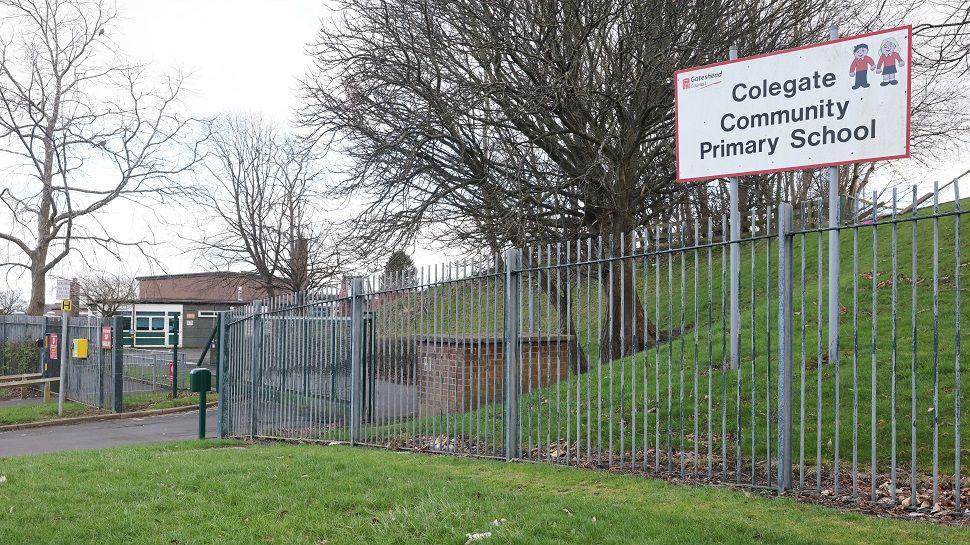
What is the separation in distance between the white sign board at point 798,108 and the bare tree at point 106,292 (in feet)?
122

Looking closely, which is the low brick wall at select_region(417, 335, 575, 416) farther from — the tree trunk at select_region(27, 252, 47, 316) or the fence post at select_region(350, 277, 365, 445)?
the tree trunk at select_region(27, 252, 47, 316)

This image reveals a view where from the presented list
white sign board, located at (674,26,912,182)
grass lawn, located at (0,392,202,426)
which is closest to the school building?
grass lawn, located at (0,392,202,426)

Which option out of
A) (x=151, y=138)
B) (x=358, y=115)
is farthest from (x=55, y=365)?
(x=358, y=115)

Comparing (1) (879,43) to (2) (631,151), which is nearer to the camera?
(1) (879,43)

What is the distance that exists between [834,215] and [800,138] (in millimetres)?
1151

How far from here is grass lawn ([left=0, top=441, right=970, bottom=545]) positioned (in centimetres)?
500

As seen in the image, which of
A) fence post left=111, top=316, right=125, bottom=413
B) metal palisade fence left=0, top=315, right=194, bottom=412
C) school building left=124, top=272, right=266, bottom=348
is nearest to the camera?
fence post left=111, top=316, right=125, bottom=413

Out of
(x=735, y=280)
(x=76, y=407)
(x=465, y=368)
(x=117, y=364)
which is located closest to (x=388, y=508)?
(x=465, y=368)

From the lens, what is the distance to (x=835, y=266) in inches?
291

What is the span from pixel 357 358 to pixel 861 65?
20.3 feet

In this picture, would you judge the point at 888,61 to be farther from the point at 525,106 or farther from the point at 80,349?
the point at 80,349

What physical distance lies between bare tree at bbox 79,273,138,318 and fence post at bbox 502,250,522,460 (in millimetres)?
A: 35799

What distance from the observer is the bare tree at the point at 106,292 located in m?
40.4

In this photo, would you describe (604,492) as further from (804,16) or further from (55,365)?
(55,365)
